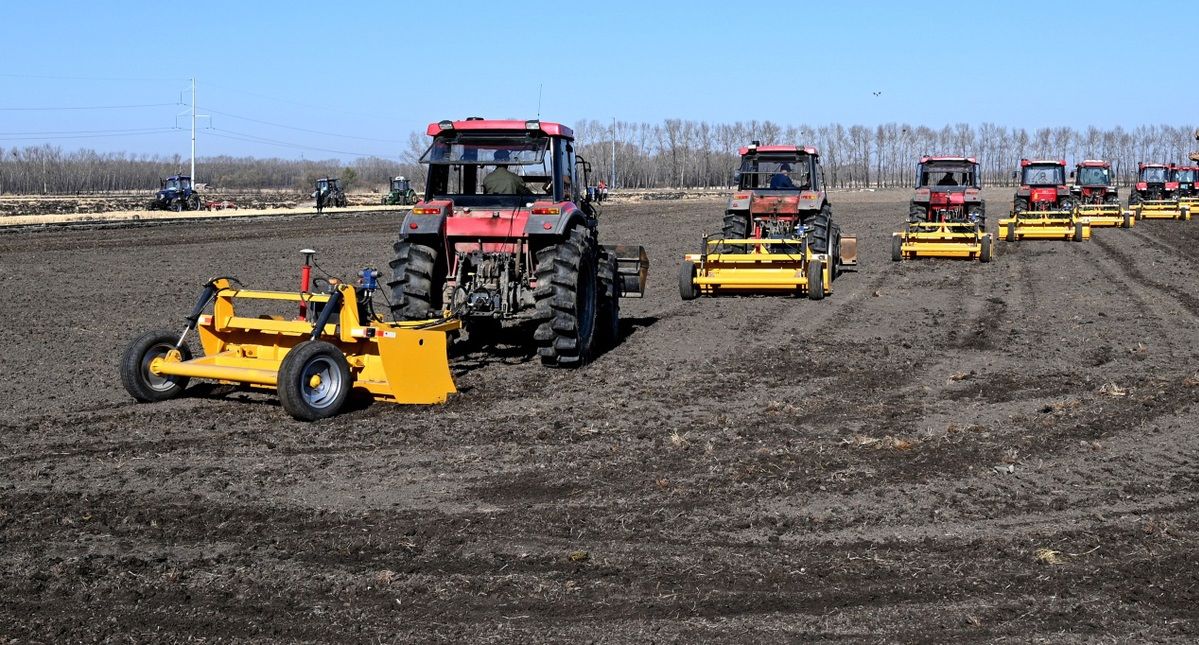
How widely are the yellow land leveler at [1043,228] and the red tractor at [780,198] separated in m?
9.96

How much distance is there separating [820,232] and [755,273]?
105 inches

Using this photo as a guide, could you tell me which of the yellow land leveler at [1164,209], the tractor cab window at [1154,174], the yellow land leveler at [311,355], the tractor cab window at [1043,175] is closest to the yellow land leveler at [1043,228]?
the tractor cab window at [1043,175]

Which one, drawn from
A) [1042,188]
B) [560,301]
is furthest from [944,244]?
[560,301]

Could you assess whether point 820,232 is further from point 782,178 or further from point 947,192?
point 947,192

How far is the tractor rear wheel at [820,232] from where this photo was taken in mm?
18156

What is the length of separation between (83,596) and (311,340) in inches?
138

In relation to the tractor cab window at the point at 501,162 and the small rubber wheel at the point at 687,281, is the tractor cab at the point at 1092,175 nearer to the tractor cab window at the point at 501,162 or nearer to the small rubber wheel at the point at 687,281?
the small rubber wheel at the point at 687,281

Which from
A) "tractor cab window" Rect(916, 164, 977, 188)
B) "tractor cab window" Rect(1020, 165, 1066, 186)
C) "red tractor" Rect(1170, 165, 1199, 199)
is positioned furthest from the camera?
"red tractor" Rect(1170, 165, 1199, 199)

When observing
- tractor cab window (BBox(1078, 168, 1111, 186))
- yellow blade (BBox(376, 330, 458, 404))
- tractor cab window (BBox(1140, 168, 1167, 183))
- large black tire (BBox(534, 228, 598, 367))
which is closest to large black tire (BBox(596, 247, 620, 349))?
large black tire (BBox(534, 228, 598, 367))

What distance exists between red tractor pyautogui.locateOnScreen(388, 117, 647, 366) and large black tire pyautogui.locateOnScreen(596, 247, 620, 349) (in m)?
0.17

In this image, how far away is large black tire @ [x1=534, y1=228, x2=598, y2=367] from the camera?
9.97 meters

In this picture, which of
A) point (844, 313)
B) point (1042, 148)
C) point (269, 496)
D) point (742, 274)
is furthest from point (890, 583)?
point (1042, 148)

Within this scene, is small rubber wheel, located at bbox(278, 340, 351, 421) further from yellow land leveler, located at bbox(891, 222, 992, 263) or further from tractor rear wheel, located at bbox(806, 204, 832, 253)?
yellow land leveler, located at bbox(891, 222, 992, 263)

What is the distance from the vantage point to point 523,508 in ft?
19.7
